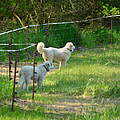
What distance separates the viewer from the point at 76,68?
11.1 m

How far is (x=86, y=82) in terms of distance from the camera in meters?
9.08

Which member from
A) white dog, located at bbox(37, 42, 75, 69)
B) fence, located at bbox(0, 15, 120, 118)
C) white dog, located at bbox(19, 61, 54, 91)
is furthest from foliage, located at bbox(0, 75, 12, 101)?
white dog, located at bbox(37, 42, 75, 69)

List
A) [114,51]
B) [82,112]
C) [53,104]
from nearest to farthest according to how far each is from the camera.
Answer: [82,112]
[53,104]
[114,51]

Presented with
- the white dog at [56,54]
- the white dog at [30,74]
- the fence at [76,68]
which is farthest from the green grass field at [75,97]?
the white dog at [56,54]

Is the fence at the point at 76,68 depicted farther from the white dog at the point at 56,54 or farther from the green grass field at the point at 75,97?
the white dog at the point at 56,54

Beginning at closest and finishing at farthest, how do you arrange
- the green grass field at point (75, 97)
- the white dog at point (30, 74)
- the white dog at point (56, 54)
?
the green grass field at point (75, 97), the white dog at point (30, 74), the white dog at point (56, 54)

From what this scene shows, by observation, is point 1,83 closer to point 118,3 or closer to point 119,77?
point 119,77

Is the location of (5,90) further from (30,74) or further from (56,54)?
(56,54)

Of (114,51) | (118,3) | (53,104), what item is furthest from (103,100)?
(118,3)

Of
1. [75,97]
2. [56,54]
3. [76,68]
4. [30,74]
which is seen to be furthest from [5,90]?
[56,54]

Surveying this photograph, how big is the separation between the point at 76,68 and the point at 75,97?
3277 millimetres

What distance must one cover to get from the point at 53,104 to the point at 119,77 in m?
2.67

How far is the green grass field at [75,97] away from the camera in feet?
20.4

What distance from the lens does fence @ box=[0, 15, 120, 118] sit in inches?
288
